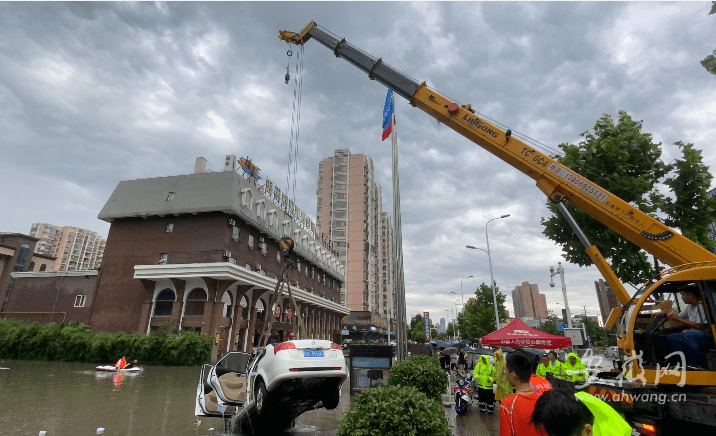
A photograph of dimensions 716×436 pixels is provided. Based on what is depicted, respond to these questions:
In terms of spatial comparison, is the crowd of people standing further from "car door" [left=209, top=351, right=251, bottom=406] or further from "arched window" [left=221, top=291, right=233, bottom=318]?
"arched window" [left=221, top=291, right=233, bottom=318]

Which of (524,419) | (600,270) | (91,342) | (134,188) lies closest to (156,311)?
(91,342)

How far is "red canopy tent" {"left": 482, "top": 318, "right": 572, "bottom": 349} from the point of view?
12.7 meters

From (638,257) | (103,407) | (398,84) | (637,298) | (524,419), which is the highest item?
(398,84)

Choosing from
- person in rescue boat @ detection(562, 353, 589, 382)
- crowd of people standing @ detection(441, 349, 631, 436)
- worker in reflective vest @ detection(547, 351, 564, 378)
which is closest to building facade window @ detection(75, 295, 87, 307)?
worker in reflective vest @ detection(547, 351, 564, 378)

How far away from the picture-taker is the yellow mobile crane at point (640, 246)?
17.5 ft

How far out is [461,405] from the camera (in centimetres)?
1020

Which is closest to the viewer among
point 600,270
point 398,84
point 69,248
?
point 600,270

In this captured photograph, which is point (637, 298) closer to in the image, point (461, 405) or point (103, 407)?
point (461, 405)

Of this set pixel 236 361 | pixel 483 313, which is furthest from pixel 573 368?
pixel 483 313

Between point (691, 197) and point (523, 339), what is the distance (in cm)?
737

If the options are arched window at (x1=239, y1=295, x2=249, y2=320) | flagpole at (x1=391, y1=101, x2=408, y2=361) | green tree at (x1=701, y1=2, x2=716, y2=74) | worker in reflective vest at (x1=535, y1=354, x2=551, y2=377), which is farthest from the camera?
arched window at (x1=239, y1=295, x2=249, y2=320)

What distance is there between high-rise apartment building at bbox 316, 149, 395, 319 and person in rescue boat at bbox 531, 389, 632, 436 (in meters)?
70.5

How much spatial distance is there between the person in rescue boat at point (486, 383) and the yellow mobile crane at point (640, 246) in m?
3.15

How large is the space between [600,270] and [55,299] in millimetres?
41329
